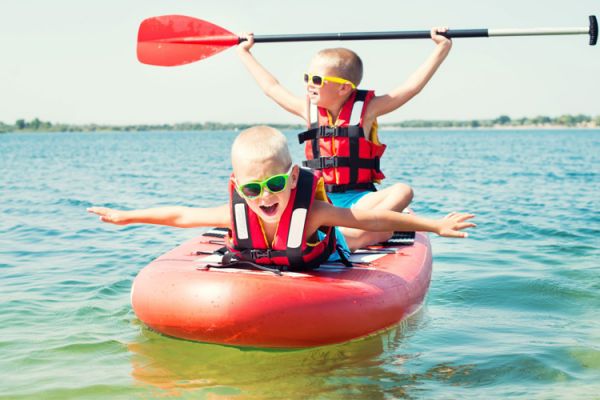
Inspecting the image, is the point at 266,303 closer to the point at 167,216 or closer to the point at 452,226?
the point at 167,216

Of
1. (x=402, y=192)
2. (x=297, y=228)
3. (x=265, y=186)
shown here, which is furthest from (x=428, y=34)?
(x=265, y=186)

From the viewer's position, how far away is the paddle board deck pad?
11.9 feet

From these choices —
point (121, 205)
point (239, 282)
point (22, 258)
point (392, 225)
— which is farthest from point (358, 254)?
point (121, 205)

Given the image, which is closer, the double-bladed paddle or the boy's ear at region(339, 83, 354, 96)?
the boy's ear at region(339, 83, 354, 96)

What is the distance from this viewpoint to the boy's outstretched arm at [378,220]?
3.73 meters

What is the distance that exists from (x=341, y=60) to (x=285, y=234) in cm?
157

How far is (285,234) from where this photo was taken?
3.83m

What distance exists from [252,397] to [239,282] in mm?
554

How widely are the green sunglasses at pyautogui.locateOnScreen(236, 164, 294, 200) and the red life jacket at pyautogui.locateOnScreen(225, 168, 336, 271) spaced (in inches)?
7.9

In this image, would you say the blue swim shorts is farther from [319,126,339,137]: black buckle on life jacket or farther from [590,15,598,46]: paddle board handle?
[590,15,598,46]: paddle board handle

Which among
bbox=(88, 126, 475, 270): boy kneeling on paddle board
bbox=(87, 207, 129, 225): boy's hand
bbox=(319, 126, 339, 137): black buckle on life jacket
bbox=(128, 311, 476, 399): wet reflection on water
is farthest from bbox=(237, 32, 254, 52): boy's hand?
bbox=(128, 311, 476, 399): wet reflection on water

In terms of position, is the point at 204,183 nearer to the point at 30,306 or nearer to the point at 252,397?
the point at 30,306

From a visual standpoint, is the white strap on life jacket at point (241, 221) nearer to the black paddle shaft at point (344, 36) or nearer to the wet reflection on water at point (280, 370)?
the wet reflection on water at point (280, 370)

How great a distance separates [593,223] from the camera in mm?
9477
